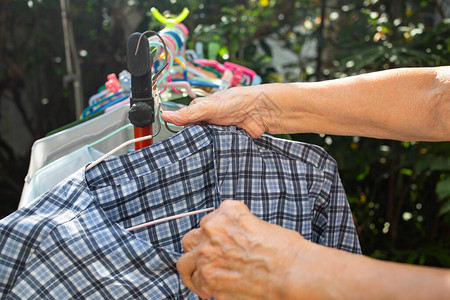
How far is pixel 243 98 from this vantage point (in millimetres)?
713

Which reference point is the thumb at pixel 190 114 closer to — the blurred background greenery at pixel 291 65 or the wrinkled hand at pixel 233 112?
the wrinkled hand at pixel 233 112

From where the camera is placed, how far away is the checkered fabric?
1.74 feet

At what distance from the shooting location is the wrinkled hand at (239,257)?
48 centimetres

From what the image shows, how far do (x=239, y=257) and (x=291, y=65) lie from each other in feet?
5.57

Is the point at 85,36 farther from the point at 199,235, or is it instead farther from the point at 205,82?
the point at 199,235

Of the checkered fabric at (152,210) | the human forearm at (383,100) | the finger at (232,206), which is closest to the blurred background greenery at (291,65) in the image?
the human forearm at (383,100)

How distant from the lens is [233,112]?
693 mm

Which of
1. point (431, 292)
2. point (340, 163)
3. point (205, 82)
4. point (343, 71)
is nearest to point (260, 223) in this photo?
point (431, 292)

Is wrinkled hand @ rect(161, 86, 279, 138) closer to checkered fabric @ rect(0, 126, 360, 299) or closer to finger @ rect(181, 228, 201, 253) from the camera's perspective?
checkered fabric @ rect(0, 126, 360, 299)

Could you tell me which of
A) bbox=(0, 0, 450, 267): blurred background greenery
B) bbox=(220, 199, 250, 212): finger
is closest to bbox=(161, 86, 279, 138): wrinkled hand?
bbox=(220, 199, 250, 212): finger

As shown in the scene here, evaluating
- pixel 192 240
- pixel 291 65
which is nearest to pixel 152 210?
pixel 192 240

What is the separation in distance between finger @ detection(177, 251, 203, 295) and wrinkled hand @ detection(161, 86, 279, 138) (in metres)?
0.22

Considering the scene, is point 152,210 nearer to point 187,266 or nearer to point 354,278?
point 187,266

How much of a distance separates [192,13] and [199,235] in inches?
53.7
